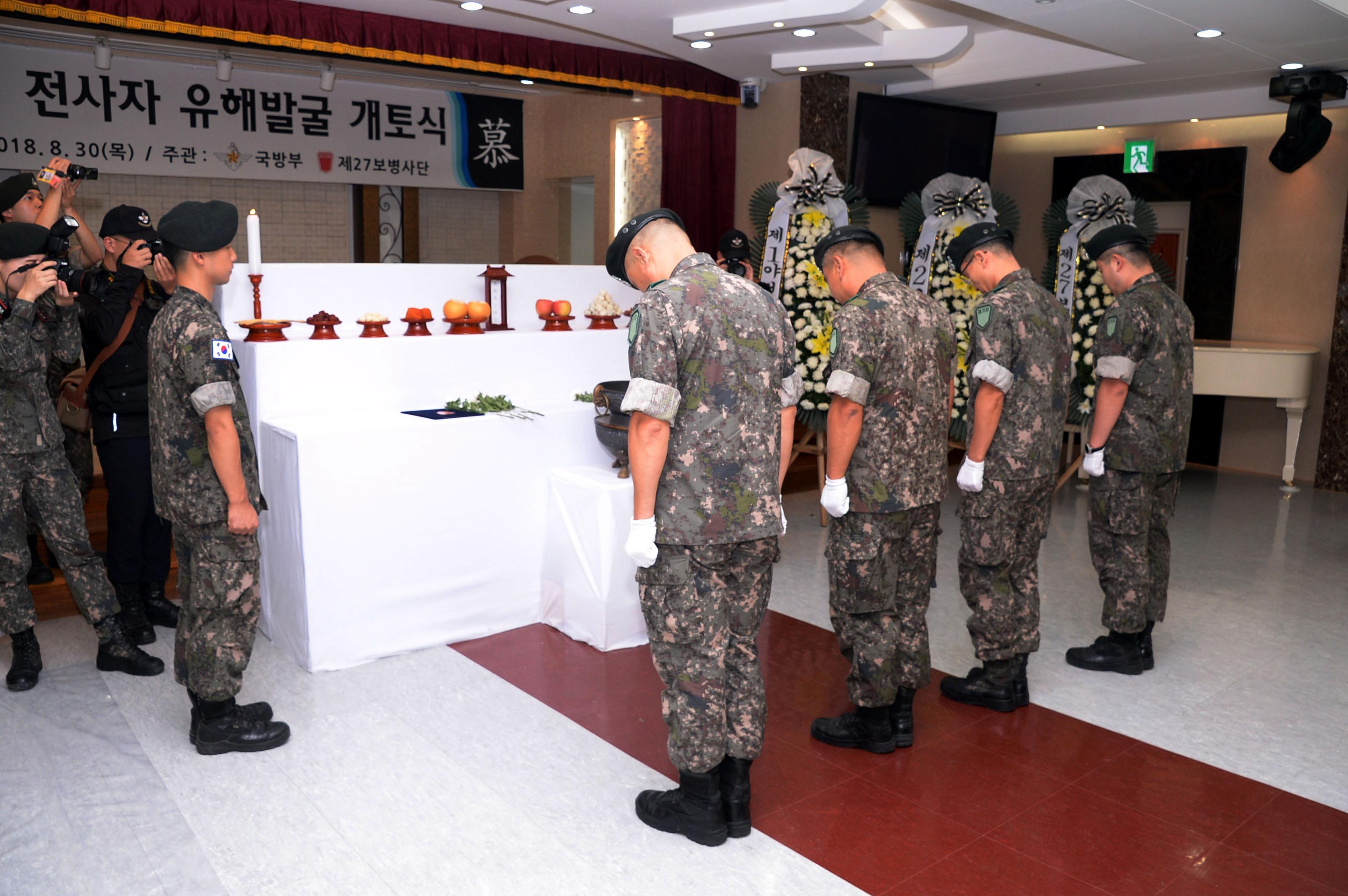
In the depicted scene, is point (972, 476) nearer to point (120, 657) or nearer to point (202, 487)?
point (202, 487)

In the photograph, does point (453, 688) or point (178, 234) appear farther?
point (453, 688)

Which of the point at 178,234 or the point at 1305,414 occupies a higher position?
the point at 178,234

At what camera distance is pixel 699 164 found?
808cm

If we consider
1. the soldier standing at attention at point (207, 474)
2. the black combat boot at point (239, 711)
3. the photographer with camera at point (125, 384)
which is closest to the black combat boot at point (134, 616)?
the photographer with camera at point (125, 384)

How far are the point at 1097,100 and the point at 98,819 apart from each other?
832 cm

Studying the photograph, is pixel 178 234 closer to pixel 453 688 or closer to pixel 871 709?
pixel 453 688

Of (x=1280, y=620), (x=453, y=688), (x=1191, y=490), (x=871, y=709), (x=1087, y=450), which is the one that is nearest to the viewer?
(x=871, y=709)

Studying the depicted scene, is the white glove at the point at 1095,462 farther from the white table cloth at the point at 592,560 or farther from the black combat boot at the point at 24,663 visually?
the black combat boot at the point at 24,663

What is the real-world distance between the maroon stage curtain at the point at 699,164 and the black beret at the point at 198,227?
514 cm

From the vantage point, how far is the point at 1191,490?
7.65 meters

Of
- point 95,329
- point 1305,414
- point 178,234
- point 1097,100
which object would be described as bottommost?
point 1305,414

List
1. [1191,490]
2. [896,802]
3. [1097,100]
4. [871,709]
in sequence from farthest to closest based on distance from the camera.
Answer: [1097,100]
[1191,490]
[871,709]
[896,802]

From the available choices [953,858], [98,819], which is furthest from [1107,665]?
[98,819]

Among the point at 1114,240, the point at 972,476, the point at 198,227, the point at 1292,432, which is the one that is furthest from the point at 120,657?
the point at 1292,432
